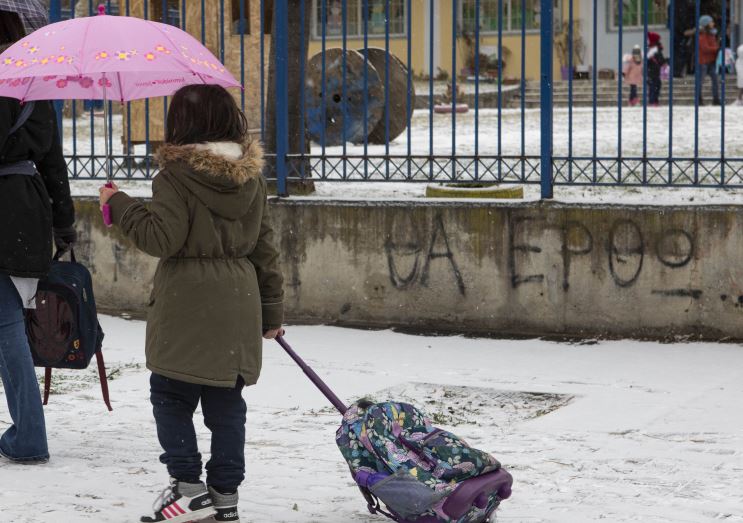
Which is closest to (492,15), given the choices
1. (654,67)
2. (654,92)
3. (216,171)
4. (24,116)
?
(654,67)

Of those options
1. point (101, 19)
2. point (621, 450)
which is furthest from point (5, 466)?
point (621, 450)

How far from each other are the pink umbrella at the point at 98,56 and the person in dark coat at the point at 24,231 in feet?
0.68

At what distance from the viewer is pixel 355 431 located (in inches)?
171

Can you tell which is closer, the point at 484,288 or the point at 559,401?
the point at 559,401

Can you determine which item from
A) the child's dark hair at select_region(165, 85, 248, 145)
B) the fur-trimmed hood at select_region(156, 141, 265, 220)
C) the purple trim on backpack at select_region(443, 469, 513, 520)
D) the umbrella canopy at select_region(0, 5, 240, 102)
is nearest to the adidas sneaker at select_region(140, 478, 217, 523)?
the purple trim on backpack at select_region(443, 469, 513, 520)

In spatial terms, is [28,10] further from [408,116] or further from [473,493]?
[408,116]

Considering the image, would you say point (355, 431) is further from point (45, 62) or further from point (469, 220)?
point (469, 220)

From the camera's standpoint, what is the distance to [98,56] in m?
4.53

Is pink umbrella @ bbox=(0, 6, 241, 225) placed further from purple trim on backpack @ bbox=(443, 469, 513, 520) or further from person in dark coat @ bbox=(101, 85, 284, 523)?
purple trim on backpack @ bbox=(443, 469, 513, 520)

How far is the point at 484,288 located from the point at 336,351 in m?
0.97

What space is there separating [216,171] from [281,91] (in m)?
4.28

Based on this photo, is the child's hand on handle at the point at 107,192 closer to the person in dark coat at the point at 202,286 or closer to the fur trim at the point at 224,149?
the person in dark coat at the point at 202,286

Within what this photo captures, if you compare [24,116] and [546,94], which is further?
[546,94]

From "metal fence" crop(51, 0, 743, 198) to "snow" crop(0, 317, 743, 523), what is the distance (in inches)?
43.7
